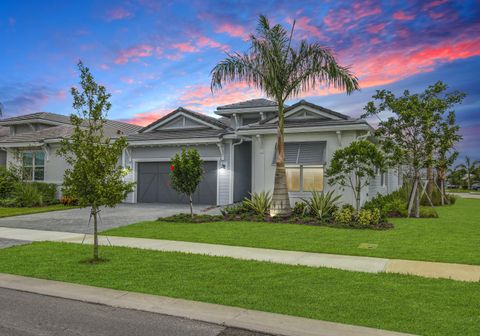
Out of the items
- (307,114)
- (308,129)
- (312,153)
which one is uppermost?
(307,114)

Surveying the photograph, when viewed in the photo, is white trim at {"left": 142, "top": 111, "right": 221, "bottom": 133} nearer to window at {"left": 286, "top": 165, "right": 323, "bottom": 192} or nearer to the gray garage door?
the gray garage door

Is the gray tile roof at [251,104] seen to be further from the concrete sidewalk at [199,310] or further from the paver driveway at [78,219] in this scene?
the concrete sidewalk at [199,310]

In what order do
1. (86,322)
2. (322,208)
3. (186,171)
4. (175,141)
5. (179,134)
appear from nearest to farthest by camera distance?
(86,322) < (186,171) < (322,208) < (175,141) < (179,134)

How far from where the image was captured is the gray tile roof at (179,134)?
2306 centimetres

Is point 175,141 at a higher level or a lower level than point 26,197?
higher

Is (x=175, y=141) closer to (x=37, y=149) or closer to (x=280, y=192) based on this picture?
(x=280, y=192)

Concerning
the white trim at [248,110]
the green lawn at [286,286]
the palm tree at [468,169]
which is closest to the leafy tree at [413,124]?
the white trim at [248,110]

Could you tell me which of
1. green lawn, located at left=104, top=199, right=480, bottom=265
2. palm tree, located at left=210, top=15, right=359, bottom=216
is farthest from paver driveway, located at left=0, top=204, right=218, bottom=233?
palm tree, located at left=210, top=15, right=359, bottom=216

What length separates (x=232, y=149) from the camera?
2288cm

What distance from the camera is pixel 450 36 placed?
52.6ft

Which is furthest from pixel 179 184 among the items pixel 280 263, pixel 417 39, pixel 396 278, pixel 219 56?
pixel 417 39

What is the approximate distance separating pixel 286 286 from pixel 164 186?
1875cm

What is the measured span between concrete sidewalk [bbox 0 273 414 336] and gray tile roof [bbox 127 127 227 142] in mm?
15902

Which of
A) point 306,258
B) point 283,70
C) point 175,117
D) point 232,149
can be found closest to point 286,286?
point 306,258
